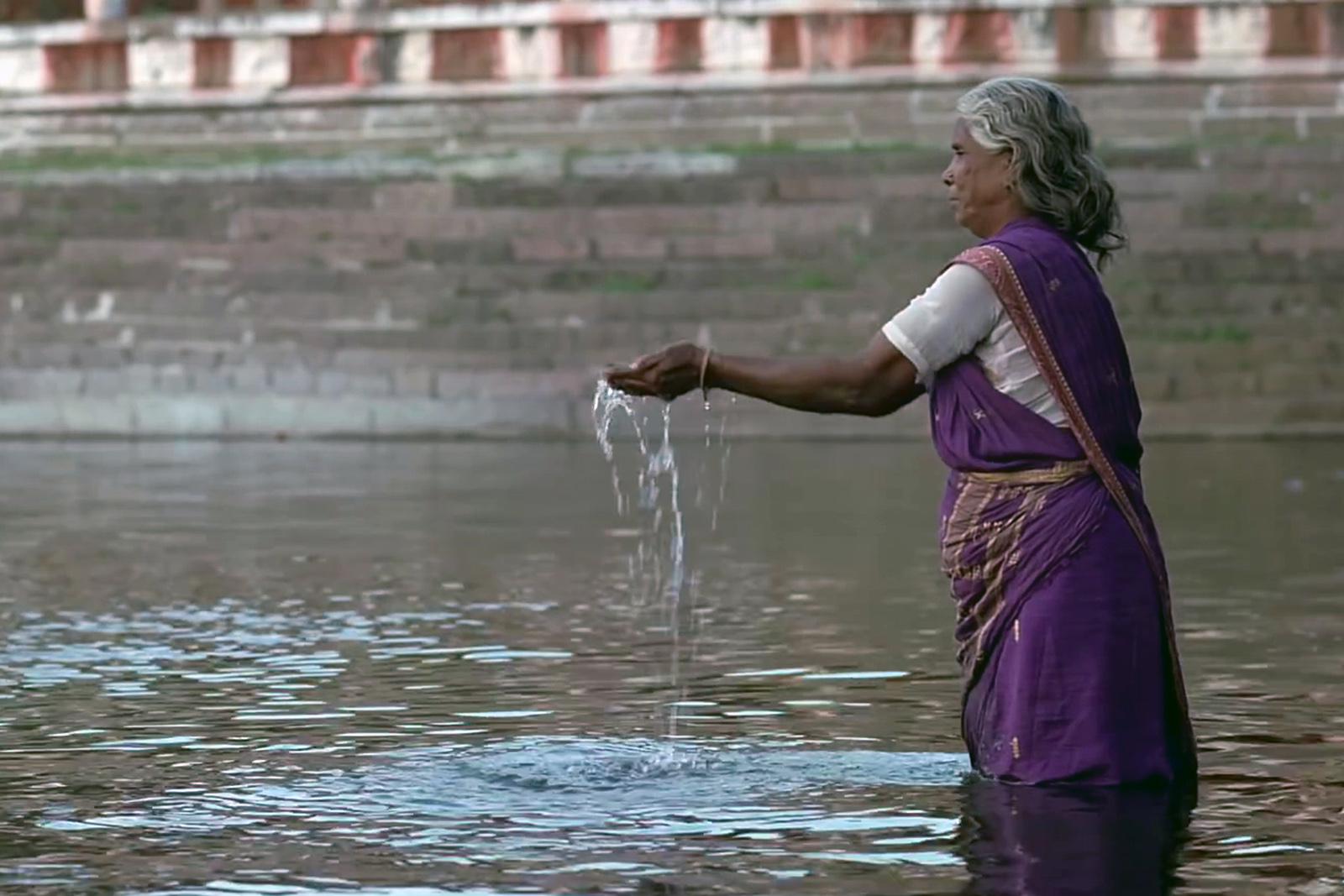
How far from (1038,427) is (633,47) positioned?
1968cm

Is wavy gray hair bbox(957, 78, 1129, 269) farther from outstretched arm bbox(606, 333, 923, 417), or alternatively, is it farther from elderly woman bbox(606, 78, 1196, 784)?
outstretched arm bbox(606, 333, 923, 417)

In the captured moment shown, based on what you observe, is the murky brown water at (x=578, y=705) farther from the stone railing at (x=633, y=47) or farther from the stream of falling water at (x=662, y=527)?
the stone railing at (x=633, y=47)

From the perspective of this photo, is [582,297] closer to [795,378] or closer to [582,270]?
[582,270]

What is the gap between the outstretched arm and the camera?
660 cm

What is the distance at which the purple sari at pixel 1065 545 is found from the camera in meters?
6.59

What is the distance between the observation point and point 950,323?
260 inches

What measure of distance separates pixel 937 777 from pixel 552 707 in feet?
5.57

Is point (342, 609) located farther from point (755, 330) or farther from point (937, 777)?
point (755, 330)

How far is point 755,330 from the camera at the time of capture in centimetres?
2214

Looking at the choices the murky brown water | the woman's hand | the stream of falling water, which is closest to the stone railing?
the stream of falling water

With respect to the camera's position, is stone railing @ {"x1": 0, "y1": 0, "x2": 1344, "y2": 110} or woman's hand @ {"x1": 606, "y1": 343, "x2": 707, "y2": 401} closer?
woman's hand @ {"x1": 606, "y1": 343, "x2": 707, "y2": 401}

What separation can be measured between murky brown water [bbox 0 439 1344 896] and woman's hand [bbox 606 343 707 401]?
2.86ft

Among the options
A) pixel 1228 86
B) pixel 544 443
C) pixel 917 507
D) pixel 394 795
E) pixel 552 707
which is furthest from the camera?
pixel 1228 86

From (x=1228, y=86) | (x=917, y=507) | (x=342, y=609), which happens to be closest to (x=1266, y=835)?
(x=342, y=609)
